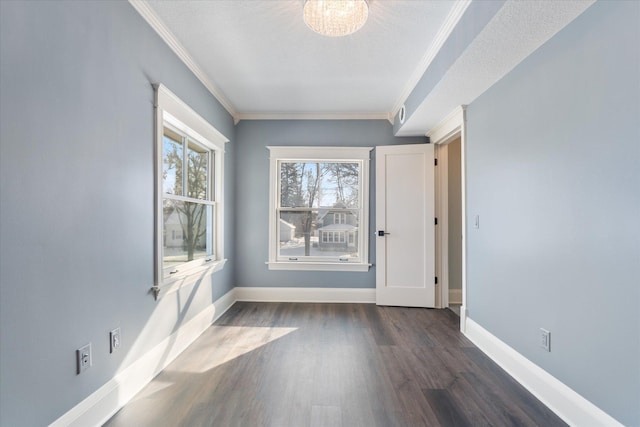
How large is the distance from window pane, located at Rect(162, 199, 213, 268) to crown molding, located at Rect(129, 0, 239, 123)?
122 cm

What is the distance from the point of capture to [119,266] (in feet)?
5.74

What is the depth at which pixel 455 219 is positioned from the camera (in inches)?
158

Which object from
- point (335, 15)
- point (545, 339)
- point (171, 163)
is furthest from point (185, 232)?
point (545, 339)

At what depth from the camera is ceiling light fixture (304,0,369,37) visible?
180 cm

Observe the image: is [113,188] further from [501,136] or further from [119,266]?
[501,136]

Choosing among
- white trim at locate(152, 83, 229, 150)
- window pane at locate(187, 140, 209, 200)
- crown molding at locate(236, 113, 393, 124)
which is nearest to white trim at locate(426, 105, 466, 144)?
crown molding at locate(236, 113, 393, 124)

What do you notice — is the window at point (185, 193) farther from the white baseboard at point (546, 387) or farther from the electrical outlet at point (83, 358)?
the white baseboard at point (546, 387)

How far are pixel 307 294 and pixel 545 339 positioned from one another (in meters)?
2.67

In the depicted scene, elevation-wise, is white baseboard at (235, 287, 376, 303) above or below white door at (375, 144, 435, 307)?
below

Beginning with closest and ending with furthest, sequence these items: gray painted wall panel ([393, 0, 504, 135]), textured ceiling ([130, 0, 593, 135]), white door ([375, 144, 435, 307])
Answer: gray painted wall panel ([393, 0, 504, 135]) < textured ceiling ([130, 0, 593, 135]) < white door ([375, 144, 435, 307])

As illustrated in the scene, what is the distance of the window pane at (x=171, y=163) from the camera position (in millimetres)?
2383

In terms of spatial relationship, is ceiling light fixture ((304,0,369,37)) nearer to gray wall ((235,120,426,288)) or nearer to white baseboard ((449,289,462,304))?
gray wall ((235,120,426,288))

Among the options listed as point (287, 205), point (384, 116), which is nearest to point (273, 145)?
point (287, 205)

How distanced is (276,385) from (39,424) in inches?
47.0
